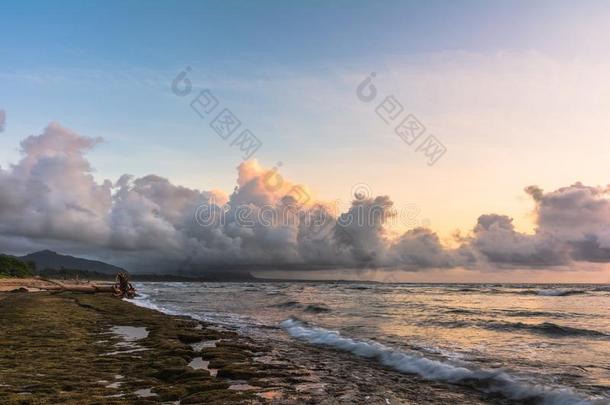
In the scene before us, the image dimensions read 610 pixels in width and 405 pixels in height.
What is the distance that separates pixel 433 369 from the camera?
16188 millimetres

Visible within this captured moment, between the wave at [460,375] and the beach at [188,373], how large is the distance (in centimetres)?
74

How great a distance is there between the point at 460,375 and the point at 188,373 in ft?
29.2

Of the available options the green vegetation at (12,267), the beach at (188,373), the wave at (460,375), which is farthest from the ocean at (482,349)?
the green vegetation at (12,267)

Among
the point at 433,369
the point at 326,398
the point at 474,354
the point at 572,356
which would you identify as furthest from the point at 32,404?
the point at 572,356

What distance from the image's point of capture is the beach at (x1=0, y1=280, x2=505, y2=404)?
11.4 m

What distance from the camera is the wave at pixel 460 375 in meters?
12.9

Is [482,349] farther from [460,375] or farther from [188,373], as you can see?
[188,373]

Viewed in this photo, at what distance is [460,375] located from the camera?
50.1 ft

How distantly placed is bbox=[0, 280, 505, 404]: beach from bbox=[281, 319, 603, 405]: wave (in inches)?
29.2

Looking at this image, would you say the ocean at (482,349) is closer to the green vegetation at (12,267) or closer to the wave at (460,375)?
the wave at (460,375)

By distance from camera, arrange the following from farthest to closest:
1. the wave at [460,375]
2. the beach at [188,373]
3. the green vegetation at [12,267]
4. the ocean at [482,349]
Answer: the green vegetation at [12,267] < the ocean at [482,349] < the wave at [460,375] < the beach at [188,373]

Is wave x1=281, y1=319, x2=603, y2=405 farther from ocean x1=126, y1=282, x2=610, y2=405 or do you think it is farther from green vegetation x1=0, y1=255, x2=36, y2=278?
green vegetation x1=0, y1=255, x2=36, y2=278

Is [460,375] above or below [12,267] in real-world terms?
below

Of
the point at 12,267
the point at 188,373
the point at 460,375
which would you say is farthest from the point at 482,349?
the point at 12,267
